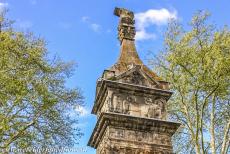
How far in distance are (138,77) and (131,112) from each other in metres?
1.36

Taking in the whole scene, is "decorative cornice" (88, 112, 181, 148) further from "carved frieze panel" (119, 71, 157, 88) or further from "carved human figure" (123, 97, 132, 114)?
"carved frieze panel" (119, 71, 157, 88)

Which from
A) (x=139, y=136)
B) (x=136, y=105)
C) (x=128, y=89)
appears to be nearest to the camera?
(x=139, y=136)

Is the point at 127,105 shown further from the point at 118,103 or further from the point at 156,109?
the point at 156,109

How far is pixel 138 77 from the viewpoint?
13656 mm

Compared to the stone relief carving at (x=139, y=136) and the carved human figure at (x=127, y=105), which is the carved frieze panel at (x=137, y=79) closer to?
the carved human figure at (x=127, y=105)

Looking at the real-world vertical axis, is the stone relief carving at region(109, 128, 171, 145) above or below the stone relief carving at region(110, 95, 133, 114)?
below

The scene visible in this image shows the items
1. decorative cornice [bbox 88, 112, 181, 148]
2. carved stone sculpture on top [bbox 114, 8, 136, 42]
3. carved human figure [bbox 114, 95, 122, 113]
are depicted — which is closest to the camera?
decorative cornice [bbox 88, 112, 181, 148]

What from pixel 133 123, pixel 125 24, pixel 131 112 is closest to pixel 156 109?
pixel 131 112

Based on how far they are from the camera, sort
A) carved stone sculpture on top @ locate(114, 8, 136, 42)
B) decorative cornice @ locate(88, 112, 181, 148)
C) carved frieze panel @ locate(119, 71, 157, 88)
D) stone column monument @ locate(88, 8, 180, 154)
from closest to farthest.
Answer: stone column monument @ locate(88, 8, 180, 154), decorative cornice @ locate(88, 112, 181, 148), carved frieze panel @ locate(119, 71, 157, 88), carved stone sculpture on top @ locate(114, 8, 136, 42)

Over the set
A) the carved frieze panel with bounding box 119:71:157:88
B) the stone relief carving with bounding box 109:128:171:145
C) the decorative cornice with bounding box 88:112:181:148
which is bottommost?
the stone relief carving with bounding box 109:128:171:145

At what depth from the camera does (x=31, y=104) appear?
1688cm

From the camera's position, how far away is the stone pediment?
1348 centimetres

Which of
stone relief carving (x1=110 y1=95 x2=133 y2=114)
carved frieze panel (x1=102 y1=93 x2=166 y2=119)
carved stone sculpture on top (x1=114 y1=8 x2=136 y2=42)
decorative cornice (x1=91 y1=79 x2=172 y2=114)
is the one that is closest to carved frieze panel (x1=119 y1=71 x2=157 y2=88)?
decorative cornice (x1=91 y1=79 x2=172 y2=114)

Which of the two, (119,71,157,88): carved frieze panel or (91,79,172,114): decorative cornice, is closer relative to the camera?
(91,79,172,114): decorative cornice
